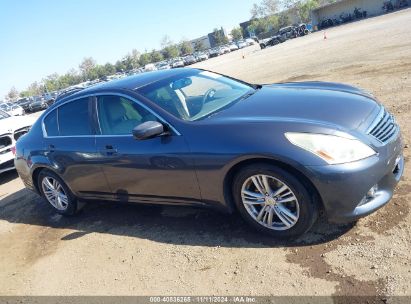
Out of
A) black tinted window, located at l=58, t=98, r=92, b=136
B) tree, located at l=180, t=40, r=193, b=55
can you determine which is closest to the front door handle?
black tinted window, located at l=58, t=98, r=92, b=136

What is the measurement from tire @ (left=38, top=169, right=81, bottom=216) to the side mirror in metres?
2.10

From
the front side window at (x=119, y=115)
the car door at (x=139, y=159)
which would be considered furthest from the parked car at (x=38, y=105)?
the car door at (x=139, y=159)

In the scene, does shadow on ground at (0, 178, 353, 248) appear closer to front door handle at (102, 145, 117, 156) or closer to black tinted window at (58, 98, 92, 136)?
front door handle at (102, 145, 117, 156)

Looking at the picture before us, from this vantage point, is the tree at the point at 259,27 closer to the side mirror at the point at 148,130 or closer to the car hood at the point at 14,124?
the car hood at the point at 14,124

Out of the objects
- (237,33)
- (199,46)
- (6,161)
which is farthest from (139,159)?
(199,46)

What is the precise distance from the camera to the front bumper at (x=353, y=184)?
327 cm

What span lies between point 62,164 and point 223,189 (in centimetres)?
252

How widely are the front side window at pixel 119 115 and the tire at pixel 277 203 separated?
118 centimetres

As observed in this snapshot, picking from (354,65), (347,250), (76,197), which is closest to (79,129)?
(76,197)

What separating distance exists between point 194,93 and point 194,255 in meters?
1.81

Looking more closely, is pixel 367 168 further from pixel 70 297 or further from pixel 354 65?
pixel 354 65

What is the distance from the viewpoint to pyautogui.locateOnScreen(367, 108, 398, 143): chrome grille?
356cm

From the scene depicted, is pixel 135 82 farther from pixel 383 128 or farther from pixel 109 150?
pixel 383 128

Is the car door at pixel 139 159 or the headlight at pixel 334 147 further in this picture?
the car door at pixel 139 159
